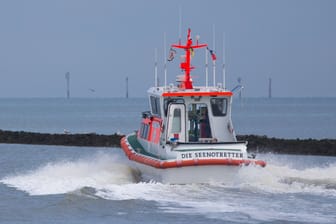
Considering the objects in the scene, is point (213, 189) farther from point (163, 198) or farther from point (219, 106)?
point (219, 106)

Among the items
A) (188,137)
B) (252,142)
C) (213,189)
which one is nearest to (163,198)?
(213,189)

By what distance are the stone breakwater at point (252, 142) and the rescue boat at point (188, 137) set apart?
612 inches

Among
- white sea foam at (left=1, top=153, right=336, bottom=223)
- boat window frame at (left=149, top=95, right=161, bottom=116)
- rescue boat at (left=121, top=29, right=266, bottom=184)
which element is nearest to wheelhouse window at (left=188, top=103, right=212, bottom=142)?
rescue boat at (left=121, top=29, right=266, bottom=184)

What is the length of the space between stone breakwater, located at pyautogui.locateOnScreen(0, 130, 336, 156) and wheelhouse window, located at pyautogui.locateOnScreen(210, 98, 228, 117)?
16086 mm

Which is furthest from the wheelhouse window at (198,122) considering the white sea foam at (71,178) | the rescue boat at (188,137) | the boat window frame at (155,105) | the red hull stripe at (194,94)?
the white sea foam at (71,178)

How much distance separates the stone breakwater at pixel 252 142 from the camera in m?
45.2

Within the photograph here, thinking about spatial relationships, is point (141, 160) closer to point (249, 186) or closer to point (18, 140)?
point (249, 186)

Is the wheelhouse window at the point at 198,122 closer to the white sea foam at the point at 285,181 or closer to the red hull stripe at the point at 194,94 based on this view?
the red hull stripe at the point at 194,94

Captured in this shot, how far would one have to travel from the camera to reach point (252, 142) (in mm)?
48312

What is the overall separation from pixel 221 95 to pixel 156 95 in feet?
5.73

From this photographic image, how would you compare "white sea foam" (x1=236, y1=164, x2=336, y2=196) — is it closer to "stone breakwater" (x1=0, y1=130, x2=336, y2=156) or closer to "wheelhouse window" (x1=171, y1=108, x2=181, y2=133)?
"wheelhouse window" (x1=171, y1=108, x2=181, y2=133)

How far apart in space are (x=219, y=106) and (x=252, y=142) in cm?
1952

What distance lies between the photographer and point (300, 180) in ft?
91.1

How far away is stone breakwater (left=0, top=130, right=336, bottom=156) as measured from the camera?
148 feet
